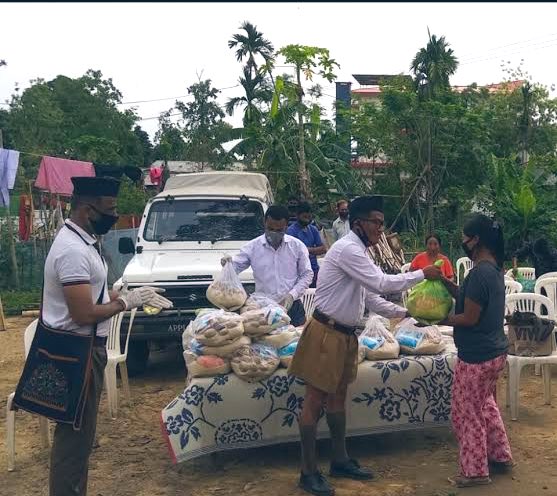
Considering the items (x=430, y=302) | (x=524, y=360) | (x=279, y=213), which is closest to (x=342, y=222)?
(x=279, y=213)

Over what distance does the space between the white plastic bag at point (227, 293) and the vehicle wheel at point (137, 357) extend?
8.87ft

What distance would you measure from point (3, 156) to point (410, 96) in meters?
11.0

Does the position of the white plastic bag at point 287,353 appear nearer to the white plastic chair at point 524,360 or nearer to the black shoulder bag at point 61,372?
the black shoulder bag at point 61,372

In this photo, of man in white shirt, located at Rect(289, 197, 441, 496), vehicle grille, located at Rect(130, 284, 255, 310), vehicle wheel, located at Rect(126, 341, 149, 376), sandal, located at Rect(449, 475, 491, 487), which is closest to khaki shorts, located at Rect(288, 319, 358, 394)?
man in white shirt, located at Rect(289, 197, 441, 496)

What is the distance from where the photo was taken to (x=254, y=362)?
4602mm

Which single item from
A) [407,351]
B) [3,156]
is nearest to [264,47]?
[3,156]

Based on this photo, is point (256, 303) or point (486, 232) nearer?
point (486, 232)

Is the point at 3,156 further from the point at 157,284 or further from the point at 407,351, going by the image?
the point at 407,351

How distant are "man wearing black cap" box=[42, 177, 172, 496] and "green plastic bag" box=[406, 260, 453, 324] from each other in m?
1.79

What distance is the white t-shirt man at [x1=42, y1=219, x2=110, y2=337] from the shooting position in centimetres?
316

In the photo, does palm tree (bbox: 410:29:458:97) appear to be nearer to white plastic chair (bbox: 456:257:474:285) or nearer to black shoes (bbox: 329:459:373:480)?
white plastic chair (bbox: 456:257:474:285)

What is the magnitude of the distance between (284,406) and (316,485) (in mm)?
697

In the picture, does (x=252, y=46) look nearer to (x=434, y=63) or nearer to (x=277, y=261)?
(x=434, y=63)

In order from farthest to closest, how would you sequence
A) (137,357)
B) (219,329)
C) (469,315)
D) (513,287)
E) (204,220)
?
(204,220), (137,357), (513,287), (219,329), (469,315)
